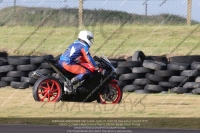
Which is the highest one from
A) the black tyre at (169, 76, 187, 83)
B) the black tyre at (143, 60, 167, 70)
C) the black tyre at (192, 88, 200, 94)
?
the black tyre at (143, 60, 167, 70)

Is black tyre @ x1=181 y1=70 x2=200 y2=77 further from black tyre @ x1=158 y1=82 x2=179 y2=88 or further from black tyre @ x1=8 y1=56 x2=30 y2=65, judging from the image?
black tyre @ x1=8 y1=56 x2=30 y2=65

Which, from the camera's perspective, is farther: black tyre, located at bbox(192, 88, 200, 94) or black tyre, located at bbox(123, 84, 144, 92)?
black tyre, located at bbox(123, 84, 144, 92)

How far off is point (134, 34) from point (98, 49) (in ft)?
6.99

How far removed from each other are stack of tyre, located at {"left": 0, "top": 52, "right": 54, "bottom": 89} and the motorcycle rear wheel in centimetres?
390

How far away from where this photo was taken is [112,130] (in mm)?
9359

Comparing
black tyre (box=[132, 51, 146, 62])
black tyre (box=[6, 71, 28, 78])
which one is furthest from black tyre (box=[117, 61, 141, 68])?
black tyre (box=[6, 71, 28, 78])

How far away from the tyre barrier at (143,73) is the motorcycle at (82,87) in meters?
2.50

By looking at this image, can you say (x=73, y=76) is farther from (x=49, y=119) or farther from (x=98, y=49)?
(x=98, y=49)

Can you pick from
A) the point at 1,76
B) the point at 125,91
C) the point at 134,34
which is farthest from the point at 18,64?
the point at 134,34

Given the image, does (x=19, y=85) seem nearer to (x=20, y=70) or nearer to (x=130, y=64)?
(x=20, y=70)

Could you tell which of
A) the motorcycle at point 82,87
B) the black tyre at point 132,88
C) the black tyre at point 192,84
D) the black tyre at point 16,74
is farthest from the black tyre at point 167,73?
the black tyre at point 16,74

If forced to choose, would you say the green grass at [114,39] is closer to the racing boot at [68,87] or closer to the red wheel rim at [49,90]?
the racing boot at [68,87]

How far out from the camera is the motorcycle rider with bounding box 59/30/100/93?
42.2 ft

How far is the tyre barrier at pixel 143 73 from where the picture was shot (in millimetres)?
15820
